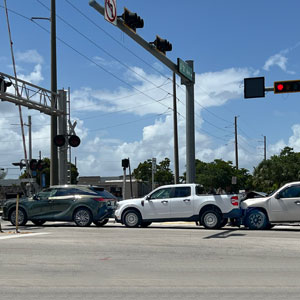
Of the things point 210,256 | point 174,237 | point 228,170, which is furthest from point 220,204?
point 228,170

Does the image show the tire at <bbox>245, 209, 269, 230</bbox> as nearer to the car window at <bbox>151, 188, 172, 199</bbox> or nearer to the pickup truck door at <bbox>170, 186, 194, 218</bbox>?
the pickup truck door at <bbox>170, 186, 194, 218</bbox>

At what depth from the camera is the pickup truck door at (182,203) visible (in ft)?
62.7

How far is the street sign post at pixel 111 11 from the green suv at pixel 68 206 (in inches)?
282

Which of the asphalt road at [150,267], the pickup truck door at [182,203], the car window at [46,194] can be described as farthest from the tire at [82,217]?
the asphalt road at [150,267]

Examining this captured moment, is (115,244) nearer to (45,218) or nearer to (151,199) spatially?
(151,199)

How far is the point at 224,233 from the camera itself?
55.6ft

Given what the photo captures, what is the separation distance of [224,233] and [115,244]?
180 inches

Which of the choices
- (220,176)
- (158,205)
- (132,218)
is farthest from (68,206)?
(220,176)

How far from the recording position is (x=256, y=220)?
1866cm

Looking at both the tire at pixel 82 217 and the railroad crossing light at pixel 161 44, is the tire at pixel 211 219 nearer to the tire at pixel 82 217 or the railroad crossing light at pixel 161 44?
the tire at pixel 82 217

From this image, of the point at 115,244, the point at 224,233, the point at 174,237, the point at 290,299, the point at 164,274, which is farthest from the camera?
the point at 224,233

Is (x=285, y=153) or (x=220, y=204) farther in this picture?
(x=285, y=153)

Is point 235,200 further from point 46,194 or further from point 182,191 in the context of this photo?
point 46,194

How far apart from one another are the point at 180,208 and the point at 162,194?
0.89 m
